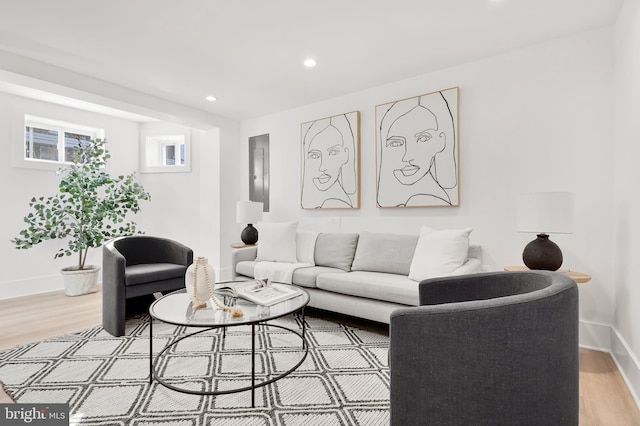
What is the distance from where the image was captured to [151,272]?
10.1 ft

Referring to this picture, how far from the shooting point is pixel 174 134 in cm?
535

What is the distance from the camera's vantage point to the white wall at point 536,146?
2578 millimetres

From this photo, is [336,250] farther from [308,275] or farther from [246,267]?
[246,267]

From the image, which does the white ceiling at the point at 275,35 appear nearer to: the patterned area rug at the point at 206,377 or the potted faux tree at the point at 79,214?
the potted faux tree at the point at 79,214

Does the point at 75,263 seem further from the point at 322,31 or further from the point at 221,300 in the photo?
the point at 322,31

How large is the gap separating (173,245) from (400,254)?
2317 mm

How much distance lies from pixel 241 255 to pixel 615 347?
10.9 feet

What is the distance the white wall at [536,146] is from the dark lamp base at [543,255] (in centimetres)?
43

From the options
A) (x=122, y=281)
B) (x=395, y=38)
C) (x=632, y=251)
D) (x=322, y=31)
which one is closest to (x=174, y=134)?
(x=122, y=281)

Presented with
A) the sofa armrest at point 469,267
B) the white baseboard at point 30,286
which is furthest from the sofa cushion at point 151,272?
the sofa armrest at point 469,267

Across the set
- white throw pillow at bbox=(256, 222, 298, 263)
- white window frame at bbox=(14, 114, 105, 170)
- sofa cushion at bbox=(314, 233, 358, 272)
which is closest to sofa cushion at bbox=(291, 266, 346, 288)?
sofa cushion at bbox=(314, 233, 358, 272)

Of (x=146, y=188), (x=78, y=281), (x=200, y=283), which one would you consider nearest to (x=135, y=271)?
(x=200, y=283)

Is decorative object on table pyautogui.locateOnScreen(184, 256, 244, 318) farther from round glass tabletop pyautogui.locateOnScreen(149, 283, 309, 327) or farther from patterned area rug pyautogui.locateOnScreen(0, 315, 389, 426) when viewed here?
patterned area rug pyautogui.locateOnScreen(0, 315, 389, 426)

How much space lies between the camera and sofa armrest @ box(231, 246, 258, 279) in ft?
12.5
